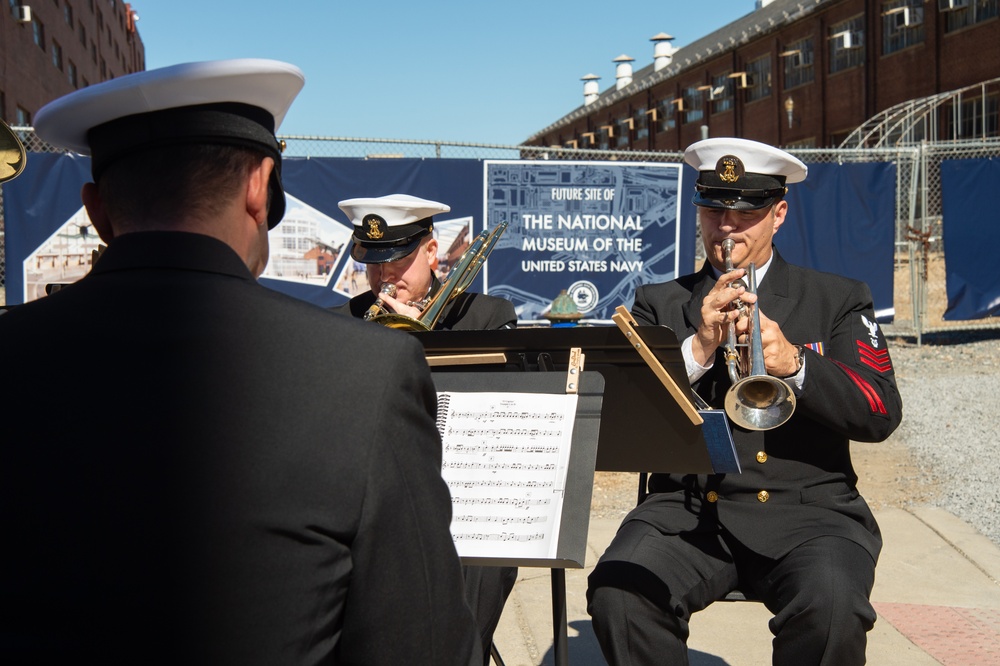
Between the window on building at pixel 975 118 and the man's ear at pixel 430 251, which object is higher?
the window on building at pixel 975 118

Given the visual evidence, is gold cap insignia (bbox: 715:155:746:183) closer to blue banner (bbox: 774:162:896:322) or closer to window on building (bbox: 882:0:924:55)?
blue banner (bbox: 774:162:896:322)

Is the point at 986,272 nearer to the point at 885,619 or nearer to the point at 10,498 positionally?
the point at 885,619

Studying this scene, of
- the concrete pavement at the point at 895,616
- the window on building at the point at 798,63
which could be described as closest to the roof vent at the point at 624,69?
the window on building at the point at 798,63

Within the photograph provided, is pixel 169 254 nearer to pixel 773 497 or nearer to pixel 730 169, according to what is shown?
pixel 773 497

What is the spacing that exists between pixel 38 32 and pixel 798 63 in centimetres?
2597

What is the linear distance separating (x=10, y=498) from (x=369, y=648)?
50 cm

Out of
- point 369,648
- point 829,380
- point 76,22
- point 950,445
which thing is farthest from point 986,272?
point 76,22

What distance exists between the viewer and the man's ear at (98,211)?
1364mm

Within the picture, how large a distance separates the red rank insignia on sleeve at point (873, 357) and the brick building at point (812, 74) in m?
23.3

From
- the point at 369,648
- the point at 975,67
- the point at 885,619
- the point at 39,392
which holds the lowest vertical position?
the point at 885,619

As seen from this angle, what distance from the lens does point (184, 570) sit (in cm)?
114

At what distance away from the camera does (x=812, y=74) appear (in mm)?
31781

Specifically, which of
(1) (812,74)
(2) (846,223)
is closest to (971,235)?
(2) (846,223)

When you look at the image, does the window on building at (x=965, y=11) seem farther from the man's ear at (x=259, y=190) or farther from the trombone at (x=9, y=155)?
the man's ear at (x=259, y=190)
